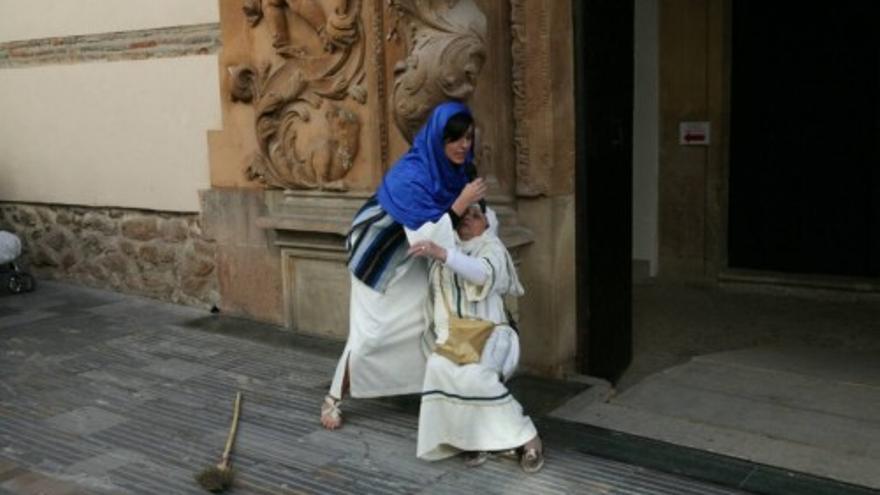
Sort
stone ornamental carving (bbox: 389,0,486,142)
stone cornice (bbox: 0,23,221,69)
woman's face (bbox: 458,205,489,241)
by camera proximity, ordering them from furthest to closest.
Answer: stone cornice (bbox: 0,23,221,69)
stone ornamental carving (bbox: 389,0,486,142)
woman's face (bbox: 458,205,489,241)

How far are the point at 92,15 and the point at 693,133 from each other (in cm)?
506

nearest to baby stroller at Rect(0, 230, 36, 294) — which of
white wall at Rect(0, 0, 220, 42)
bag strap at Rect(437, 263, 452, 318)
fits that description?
white wall at Rect(0, 0, 220, 42)

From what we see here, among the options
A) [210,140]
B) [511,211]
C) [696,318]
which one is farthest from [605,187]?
[210,140]

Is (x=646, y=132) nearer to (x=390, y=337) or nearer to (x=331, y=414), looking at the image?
(x=390, y=337)

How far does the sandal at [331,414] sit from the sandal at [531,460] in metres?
1.03

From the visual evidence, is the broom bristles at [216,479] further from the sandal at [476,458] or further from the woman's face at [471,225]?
the woman's face at [471,225]

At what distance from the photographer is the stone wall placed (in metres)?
7.35

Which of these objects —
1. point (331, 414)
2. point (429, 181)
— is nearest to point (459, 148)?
point (429, 181)

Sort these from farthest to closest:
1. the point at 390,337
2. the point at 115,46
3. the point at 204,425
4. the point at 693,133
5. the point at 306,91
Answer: the point at 693,133, the point at 115,46, the point at 306,91, the point at 204,425, the point at 390,337

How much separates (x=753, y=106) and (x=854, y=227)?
50.2 inches

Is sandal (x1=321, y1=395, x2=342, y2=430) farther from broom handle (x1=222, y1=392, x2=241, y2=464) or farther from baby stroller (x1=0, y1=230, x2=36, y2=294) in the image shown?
baby stroller (x1=0, y1=230, x2=36, y2=294)

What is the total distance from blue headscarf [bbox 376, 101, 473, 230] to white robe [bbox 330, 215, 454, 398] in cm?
38

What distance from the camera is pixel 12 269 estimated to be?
825 centimetres

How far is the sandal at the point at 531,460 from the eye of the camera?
4.12 meters
